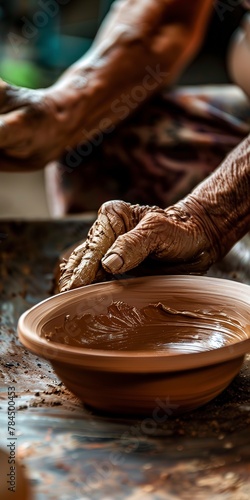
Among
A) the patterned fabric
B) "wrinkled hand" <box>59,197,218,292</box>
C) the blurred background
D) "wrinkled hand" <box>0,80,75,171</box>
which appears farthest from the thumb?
the blurred background

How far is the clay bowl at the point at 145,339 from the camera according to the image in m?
0.89

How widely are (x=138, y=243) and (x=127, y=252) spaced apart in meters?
0.03

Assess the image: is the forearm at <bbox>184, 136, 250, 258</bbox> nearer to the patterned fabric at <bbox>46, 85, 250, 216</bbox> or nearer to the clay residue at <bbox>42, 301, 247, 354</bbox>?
the clay residue at <bbox>42, 301, 247, 354</bbox>

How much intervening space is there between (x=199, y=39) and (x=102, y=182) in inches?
26.5

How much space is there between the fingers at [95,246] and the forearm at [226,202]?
0.62 feet

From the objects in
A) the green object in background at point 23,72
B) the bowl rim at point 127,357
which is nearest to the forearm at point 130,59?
the bowl rim at point 127,357

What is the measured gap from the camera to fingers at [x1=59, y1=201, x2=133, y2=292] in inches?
45.3

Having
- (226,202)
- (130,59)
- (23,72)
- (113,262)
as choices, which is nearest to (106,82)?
(130,59)

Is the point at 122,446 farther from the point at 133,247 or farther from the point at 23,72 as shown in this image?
the point at 23,72

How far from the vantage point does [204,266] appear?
1301 mm

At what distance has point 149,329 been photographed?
1100 mm

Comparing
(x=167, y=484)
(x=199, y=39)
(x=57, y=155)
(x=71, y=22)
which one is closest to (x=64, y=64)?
(x=71, y=22)

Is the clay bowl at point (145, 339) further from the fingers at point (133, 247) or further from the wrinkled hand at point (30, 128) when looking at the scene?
the wrinkled hand at point (30, 128)

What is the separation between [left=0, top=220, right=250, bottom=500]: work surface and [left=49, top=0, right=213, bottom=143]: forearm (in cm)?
111
